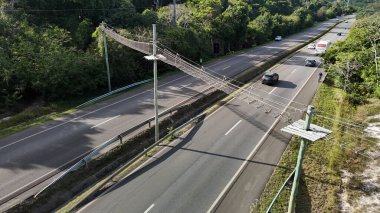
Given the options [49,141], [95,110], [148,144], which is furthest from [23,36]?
[148,144]

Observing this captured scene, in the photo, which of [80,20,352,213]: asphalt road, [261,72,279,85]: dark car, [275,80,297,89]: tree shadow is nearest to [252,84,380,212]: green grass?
[80,20,352,213]: asphalt road

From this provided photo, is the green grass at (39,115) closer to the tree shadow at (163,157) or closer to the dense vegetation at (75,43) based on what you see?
the dense vegetation at (75,43)

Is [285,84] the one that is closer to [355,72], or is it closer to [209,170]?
[355,72]

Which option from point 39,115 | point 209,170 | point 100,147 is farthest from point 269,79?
point 39,115

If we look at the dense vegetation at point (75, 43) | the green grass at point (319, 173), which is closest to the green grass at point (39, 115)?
the dense vegetation at point (75, 43)

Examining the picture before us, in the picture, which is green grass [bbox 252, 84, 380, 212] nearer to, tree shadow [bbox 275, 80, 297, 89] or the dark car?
tree shadow [bbox 275, 80, 297, 89]
